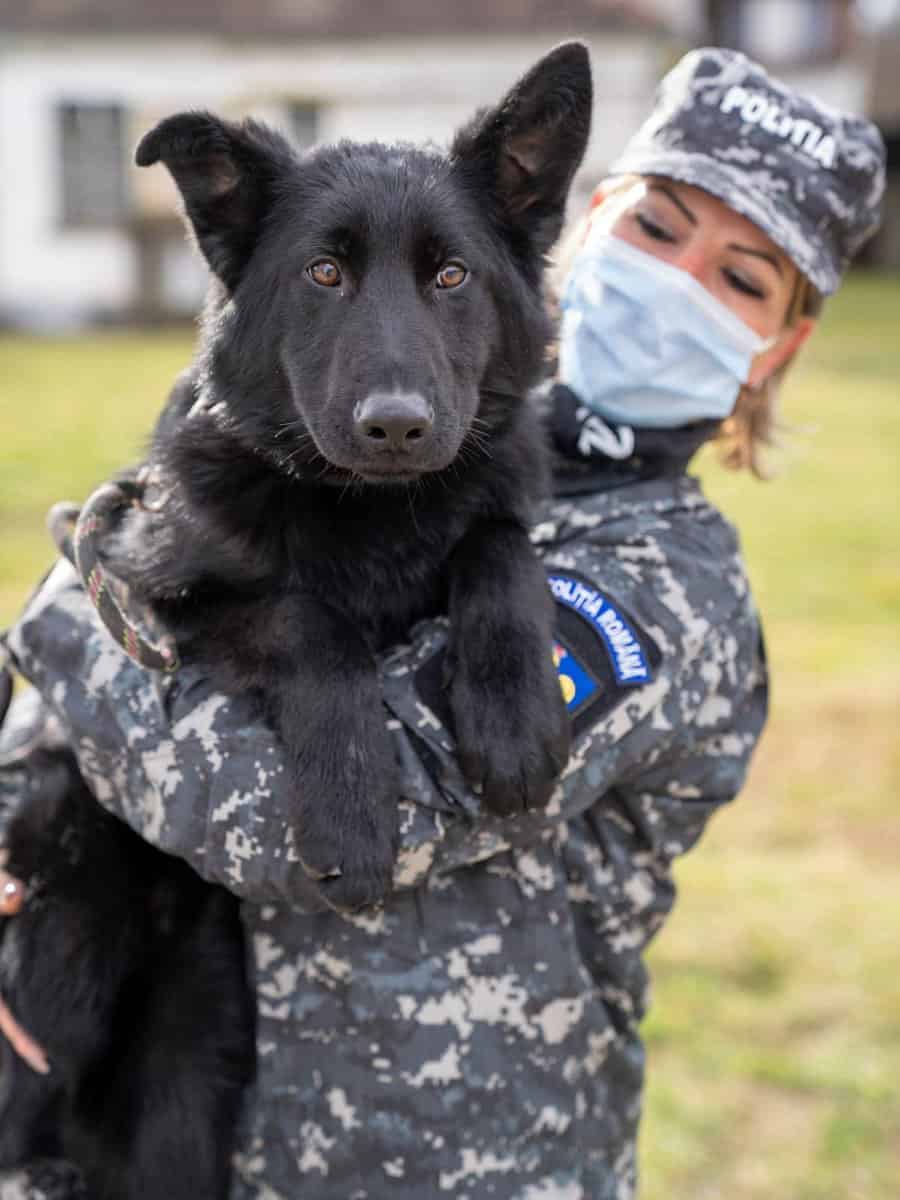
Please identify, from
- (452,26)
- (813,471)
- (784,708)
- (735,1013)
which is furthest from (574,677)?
(452,26)

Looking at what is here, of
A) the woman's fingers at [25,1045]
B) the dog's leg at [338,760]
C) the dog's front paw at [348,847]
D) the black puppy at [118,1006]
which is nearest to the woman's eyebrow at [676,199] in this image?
the dog's leg at [338,760]

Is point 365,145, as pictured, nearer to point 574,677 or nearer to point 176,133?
point 176,133

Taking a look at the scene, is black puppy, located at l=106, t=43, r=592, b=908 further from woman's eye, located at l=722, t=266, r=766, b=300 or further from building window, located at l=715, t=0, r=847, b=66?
building window, located at l=715, t=0, r=847, b=66

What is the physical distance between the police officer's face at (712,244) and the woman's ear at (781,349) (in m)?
0.07

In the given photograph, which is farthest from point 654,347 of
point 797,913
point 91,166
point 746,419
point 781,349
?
point 91,166

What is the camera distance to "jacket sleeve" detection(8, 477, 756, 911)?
5.75ft

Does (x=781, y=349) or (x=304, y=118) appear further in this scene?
(x=304, y=118)

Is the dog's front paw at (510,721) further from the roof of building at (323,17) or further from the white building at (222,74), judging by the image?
the roof of building at (323,17)

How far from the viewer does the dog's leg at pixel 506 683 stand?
1.73 m

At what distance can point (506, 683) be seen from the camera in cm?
178

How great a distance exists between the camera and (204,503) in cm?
202

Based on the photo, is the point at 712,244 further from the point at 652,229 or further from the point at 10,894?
the point at 10,894

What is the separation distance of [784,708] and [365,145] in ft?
13.5

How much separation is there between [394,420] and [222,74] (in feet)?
70.8
